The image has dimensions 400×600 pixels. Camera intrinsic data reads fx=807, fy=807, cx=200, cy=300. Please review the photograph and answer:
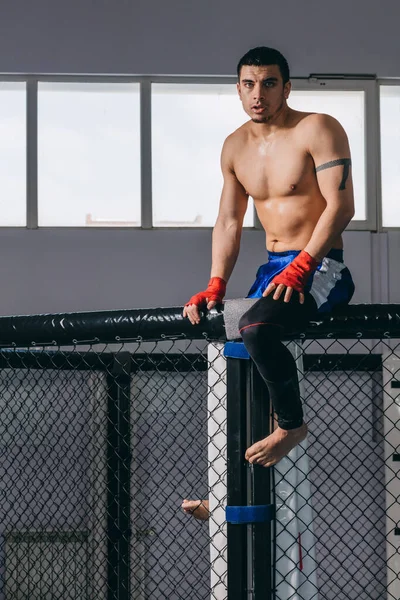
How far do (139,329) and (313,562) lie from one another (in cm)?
80

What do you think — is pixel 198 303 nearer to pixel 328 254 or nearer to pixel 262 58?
pixel 328 254

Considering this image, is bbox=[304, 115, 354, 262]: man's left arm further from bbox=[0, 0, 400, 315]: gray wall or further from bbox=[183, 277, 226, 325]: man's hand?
bbox=[0, 0, 400, 315]: gray wall

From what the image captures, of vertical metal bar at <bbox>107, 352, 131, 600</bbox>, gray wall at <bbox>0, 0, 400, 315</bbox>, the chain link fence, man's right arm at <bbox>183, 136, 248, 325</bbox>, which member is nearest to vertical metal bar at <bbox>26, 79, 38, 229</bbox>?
gray wall at <bbox>0, 0, 400, 315</bbox>

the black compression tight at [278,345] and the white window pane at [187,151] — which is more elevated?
the white window pane at [187,151]

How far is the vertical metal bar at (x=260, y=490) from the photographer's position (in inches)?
Result: 76.6

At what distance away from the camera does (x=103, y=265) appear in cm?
568

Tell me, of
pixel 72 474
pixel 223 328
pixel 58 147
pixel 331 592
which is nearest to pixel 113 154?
pixel 58 147

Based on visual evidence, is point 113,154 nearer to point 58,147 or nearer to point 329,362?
point 58,147

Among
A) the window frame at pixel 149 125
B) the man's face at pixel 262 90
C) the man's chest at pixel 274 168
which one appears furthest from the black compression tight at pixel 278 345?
the window frame at pixel 149 125

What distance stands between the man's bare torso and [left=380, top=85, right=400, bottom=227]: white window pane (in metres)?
3.64

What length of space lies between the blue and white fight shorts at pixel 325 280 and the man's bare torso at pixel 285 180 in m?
0.04

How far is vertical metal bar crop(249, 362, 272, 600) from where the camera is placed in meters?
1.95

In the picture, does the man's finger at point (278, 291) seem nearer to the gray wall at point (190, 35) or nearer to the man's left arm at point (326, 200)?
the man's left arm at point (326, 200)

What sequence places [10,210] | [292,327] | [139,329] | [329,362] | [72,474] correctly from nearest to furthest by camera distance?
[292,327] < [139,329] < [329,362] < [72,474] < [10,210]
